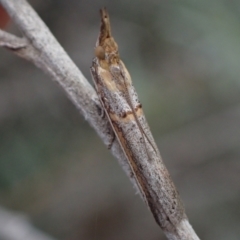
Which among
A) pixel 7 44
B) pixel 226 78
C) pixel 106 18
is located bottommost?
pixel 106 18

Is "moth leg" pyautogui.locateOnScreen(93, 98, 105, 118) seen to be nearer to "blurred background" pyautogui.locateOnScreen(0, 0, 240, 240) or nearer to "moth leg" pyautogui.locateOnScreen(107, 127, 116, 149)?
"moth leg" pyautogui.locateOnScreen(107, 127, 116, 149)

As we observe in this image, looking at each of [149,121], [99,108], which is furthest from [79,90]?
[149,121]

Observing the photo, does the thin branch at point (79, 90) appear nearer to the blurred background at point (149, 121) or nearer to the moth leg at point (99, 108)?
the moth leg at point (99, 108)

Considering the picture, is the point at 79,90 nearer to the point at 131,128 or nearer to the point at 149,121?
the point at 131,128

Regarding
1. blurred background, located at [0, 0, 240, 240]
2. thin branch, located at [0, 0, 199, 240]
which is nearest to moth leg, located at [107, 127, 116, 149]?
thin branch, located at [0, 0, 199, 240]

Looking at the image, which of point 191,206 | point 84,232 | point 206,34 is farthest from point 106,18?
point 84,232

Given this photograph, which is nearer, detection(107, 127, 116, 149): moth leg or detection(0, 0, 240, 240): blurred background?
detection(107, 127, 116, 149): moth leg

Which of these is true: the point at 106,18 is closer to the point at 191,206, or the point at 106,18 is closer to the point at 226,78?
the point at 226,78
